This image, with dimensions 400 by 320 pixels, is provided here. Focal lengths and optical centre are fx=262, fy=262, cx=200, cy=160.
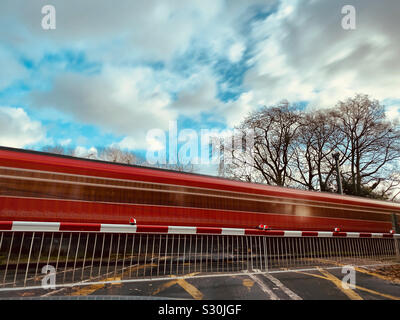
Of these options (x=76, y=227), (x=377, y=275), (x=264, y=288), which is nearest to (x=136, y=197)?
(x=76, y=227)

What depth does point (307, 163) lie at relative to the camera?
25094 millimetres

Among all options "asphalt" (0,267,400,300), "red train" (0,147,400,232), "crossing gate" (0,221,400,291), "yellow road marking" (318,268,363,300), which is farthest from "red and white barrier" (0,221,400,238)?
"red train" (0,147,400,232)

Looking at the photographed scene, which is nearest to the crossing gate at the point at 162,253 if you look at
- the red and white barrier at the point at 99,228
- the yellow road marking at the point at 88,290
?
the red and white barrier at the point at 99,228

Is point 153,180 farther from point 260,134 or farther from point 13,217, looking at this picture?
point 260,134

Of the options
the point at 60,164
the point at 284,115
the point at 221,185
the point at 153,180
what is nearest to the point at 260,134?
the point at 284,115

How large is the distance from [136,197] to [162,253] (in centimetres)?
277

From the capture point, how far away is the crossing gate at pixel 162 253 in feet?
13.4

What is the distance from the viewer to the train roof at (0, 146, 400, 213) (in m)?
6.76

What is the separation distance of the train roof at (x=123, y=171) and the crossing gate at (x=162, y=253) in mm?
1778

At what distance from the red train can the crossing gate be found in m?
0.78

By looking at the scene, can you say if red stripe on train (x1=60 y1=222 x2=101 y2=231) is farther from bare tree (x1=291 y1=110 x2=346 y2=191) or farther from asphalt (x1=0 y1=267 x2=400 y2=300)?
bare tree (x1=291 y1=110 x2=346 y2=191)

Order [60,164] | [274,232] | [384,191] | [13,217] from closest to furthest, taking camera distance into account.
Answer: [274,232] → [13,217] → [60,164] → [384,191]

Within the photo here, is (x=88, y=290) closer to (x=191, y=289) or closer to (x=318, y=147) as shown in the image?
(x=191, y=289)
